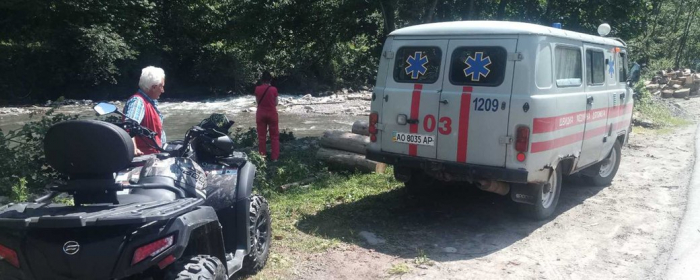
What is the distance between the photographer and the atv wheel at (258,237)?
4969mm

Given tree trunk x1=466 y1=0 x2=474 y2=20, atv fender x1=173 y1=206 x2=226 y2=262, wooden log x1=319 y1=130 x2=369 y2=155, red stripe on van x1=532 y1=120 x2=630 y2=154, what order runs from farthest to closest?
tree trunk x1=466 y1=0 x2=474 y2=20 → wooden log x1=319 y1=130 x2=369 y2=155 → red stripe on van x1=532 y1=120 x2=630 y2=154 → atv fender x1=173 y1=206 x2=226 y2=262

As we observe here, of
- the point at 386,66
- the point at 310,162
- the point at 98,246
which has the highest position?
the point at 386,66

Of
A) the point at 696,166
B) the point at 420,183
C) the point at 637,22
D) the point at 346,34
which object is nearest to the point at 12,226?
the point at 420,183

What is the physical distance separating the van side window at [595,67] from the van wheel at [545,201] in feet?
4.22

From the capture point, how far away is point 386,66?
6.94m

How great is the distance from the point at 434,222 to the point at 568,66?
91.6 inches

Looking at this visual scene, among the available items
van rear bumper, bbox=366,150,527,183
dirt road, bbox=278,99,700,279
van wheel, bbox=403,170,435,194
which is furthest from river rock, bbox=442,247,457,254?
van wheel, bbox=403,170,435,194

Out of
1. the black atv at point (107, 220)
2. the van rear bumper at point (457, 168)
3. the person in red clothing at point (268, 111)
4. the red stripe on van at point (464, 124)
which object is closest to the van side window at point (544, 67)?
the red stripe on van at point (464, 124)

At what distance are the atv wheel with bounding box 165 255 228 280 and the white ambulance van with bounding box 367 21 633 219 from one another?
3376mm

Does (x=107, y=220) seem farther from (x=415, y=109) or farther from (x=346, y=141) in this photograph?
(x=346, y=141)

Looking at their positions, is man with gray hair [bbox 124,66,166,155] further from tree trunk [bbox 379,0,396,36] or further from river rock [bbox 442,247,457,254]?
tree trunk [bbox 379,0,396,36]

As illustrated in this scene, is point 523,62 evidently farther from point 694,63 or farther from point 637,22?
point 694,63

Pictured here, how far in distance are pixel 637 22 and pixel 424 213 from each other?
13425 millimetres

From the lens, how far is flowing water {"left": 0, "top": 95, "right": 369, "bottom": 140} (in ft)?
71.0
